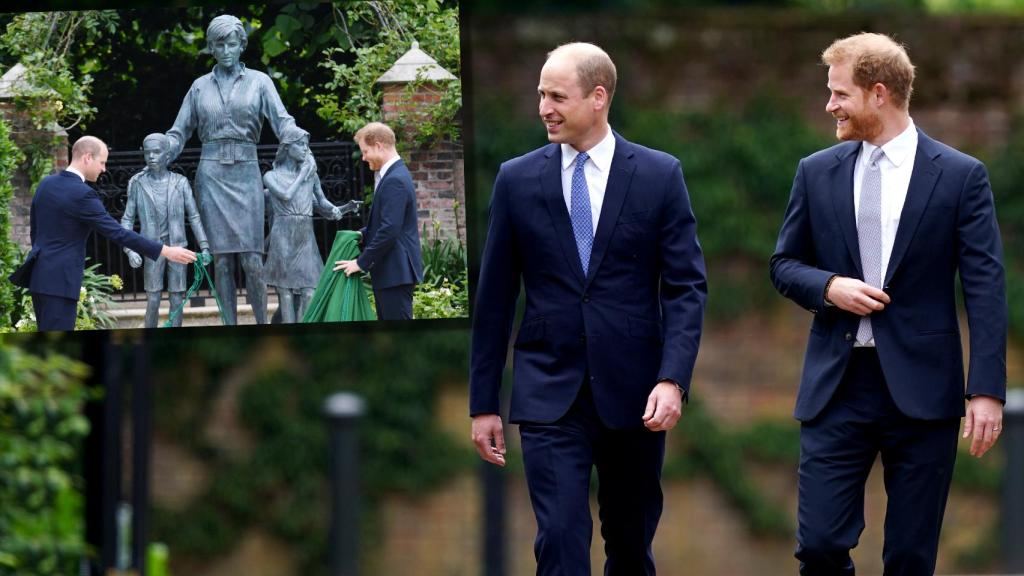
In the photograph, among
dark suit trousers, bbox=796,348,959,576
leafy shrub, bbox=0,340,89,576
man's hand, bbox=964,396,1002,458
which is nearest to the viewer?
man's hand, bbox=964,396,1002,458

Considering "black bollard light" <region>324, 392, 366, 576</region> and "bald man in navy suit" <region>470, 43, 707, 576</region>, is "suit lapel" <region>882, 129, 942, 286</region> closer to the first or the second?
"bald man in navy suit" <region>470, 43, 707, 576</region>

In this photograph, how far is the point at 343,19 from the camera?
18.7 ft

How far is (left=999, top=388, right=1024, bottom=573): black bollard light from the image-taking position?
25.8ft

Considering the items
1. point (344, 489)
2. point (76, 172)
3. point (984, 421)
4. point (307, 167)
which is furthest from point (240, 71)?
point (984, 421)

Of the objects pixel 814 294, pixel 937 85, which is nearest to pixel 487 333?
pixel 814 294

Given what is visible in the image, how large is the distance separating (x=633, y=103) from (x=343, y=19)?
278 cm

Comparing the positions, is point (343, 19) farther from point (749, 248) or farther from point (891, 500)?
point (749, 248)

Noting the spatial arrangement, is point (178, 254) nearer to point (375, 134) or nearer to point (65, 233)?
point (65, 233)

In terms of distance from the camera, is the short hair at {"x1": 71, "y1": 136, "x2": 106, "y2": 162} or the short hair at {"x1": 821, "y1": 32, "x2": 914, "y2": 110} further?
the short hair at {"x1": 71, "y1": 136, "x2": 106, "y2": 162}

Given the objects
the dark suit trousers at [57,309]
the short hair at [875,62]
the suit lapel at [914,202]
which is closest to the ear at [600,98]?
the short hair at [875,62]

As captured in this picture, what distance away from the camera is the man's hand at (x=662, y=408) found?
4309 millimetres

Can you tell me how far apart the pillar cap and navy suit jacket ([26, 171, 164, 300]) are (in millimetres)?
970

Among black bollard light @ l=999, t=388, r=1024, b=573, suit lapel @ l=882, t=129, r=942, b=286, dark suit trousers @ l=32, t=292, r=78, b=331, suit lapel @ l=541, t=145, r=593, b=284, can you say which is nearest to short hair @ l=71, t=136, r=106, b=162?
dark suit trousers @ l=32, t=292, r=78, b=331

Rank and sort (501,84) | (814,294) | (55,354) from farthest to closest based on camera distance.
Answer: (501,84) → (55,354) → (814,294)
